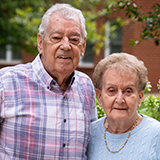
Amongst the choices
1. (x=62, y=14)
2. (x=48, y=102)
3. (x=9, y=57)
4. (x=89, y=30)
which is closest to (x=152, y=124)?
(x=48, y=102)

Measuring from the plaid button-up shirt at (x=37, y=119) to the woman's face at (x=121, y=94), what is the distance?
0.38 m

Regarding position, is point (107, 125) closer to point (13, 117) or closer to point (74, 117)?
point (74, 117)

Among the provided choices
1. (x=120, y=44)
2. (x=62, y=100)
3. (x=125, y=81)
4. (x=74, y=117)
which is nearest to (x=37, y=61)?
(x=62, y=100)

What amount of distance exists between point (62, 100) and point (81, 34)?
0.60 metres

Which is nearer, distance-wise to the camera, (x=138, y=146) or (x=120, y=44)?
(x=138, y=146)

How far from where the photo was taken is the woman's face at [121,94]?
2207 mm

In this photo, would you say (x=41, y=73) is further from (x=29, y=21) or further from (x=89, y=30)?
(x=29, y=21)

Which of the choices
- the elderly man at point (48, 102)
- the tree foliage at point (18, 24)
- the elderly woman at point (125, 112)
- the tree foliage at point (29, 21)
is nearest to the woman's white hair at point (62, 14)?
the elderly man at point (48, 102)

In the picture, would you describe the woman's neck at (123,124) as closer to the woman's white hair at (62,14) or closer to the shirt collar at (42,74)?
the shirt collar at (42,74)

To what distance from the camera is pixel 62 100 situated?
2.44m

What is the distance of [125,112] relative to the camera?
7.32ft

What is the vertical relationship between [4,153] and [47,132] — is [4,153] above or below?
below

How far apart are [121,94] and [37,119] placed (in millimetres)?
716

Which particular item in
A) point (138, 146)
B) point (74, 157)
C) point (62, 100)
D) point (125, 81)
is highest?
point (125, 81)
